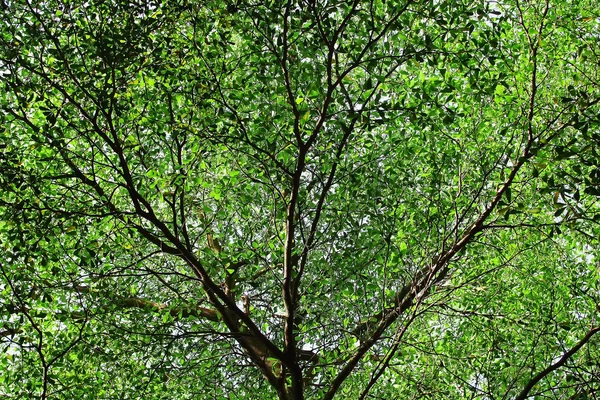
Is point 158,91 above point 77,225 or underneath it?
above

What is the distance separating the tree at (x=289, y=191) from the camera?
6.96 metres

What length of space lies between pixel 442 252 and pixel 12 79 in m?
5.49

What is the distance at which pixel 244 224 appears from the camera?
904 centimetres

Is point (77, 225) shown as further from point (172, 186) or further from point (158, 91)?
point (158, 91)

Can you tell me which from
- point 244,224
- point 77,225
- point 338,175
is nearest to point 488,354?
point 338,175

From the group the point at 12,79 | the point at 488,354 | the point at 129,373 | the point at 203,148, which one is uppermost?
the point at 12,79

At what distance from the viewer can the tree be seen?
6.96 m

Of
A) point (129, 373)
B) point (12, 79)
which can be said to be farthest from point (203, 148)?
point (129, 373)

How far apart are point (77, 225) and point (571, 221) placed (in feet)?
19.1

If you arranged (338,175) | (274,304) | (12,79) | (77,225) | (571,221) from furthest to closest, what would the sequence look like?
(274,304), (338,175), (77,225), (12,79), (571,221)

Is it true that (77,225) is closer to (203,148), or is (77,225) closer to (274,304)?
(203,148)

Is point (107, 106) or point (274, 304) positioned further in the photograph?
point (274, 304)

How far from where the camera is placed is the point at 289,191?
8180 mm

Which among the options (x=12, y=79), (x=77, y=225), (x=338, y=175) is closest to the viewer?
(x=12, y=79)
